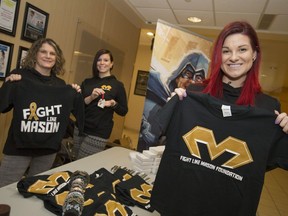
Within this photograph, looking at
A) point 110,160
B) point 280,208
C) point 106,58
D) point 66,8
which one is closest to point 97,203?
point 110,160

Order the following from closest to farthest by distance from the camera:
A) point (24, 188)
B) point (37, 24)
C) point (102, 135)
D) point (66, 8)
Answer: point (24, 188) < point (102, 135) < point (37, 24) < point (66, 8)

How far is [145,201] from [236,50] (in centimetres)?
90

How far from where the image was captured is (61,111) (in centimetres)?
195

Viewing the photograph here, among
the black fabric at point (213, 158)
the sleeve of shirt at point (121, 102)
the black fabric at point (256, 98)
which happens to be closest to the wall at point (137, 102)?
the sleeve of shirt at point (121, 102)

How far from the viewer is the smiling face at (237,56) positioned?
1222 mm

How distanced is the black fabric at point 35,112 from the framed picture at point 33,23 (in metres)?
1.14

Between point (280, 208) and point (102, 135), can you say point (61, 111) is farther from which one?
point (280, 208)

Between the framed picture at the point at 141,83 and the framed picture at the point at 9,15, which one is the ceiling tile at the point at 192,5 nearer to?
the framed picture at the point at 9,15

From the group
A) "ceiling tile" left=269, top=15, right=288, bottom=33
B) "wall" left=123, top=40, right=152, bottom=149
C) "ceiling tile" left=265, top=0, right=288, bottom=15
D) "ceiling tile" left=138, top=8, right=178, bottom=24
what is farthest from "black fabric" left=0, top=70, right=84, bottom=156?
"wall" left=123, top=40, right=152, bottom=149

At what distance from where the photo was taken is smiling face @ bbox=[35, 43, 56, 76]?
6.64 ft

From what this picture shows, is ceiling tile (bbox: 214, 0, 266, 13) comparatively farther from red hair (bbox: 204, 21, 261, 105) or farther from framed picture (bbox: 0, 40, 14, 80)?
framed picture (bbox: 0, 40, 14, 80)

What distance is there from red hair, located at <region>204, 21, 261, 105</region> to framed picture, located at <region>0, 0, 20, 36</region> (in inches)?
89.3

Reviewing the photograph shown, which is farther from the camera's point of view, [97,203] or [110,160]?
[110,160]

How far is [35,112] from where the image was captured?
1842 millimetres
